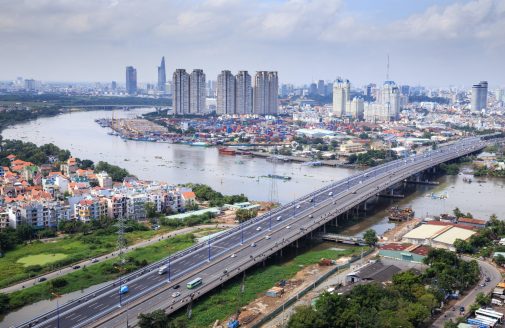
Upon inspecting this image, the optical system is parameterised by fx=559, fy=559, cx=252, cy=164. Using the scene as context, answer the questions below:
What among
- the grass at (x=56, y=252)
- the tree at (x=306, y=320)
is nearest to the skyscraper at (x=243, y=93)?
the grass at (x=56, y=252)

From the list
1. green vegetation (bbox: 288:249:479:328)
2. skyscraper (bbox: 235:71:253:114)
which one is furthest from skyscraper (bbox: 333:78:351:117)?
green vegetation (bbox: 288:249:479:328)

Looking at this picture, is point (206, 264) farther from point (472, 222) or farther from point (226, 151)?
point (226, 151)

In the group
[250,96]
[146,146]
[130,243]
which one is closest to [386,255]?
[130,243]

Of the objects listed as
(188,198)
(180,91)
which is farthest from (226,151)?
(180,91)

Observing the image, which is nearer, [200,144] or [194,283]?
[194,283]

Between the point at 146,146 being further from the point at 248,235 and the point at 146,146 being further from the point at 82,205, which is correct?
the point at 248,235

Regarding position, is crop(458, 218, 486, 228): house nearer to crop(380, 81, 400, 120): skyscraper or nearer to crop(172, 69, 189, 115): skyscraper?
crop(172, 69, 189, 115): skyscraper
